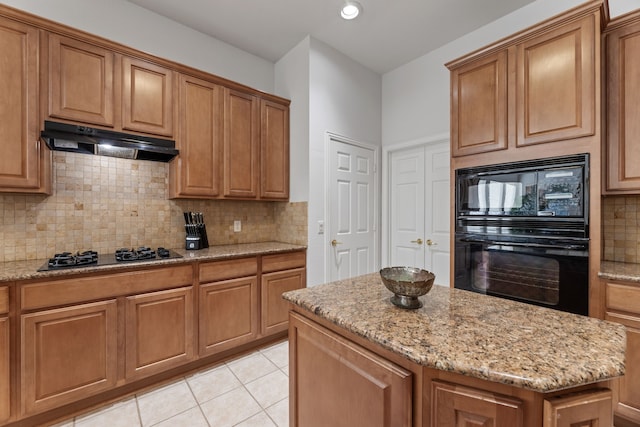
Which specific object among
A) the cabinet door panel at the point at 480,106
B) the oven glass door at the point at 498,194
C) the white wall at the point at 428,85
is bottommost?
the oven glass door at the point at 498,194

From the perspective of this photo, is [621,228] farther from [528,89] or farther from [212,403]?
[212,403]

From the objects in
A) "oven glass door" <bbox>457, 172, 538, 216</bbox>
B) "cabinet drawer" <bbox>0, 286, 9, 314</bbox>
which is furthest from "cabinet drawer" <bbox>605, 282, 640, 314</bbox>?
"cabinet drawer" <bbox>0, 286, 9, 314</bbox>

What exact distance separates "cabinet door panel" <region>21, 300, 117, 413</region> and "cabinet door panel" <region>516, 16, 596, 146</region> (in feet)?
10.2

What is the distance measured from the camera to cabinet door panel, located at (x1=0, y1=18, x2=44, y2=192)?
5.94 ft

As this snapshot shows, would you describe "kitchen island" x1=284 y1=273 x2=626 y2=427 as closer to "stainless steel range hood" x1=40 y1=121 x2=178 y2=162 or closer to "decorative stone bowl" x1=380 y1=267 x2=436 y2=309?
"decorative stone bowl" x1=380 y1=267 x2=436 y2=309

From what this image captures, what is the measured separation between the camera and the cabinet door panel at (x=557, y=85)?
176cm

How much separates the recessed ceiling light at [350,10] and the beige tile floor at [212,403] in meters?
3.16

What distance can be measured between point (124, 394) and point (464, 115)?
10.8ft

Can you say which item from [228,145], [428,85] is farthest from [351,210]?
[428,85]

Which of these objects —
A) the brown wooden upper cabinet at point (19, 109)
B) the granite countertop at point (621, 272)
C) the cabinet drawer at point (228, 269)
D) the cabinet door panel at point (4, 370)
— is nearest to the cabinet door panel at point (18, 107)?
the brown wooden upper cabinet at point (19, 109)

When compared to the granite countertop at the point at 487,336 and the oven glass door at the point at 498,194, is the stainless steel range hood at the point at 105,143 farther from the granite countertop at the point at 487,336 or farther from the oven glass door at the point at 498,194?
the oven glass door at the point at 498,194

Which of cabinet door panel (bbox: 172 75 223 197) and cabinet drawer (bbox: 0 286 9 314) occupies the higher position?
cabinet door panel (bbox: 172 75 223 197)

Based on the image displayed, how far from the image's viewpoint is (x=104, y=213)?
2410 millimetres

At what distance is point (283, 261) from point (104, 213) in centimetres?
159
